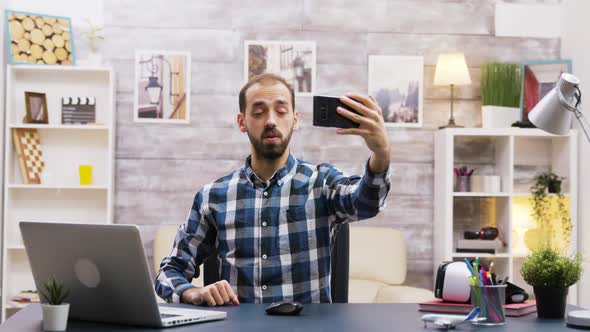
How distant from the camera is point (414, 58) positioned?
4.94m

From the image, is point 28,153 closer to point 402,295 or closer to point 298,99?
point 298,99

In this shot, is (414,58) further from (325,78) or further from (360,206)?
(360,206)

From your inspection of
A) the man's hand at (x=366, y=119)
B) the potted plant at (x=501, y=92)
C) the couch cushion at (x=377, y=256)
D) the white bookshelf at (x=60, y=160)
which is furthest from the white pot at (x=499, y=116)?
the man's hand at (x=366, y=119)

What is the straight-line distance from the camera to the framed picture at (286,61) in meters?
4.87

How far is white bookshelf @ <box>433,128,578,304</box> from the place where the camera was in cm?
466

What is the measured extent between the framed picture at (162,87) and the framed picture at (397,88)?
1.12 m

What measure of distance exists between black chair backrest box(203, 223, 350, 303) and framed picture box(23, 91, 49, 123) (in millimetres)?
2436

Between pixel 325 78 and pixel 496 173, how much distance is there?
1.18 m

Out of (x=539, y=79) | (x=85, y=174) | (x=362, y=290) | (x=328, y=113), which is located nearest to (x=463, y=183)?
(x=539, y=79)

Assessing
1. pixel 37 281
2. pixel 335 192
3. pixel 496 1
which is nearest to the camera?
pixel 37 281

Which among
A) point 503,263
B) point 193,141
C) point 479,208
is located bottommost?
point 503,263

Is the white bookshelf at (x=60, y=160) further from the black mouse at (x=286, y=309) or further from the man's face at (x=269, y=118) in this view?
the black mouse at (x=286, y=309)

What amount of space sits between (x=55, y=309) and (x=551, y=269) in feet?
3.74

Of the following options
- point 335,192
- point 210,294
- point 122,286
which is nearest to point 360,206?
point 335,192
